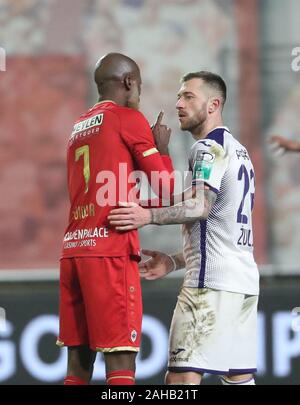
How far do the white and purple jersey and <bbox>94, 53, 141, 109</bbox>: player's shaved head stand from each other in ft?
1.24

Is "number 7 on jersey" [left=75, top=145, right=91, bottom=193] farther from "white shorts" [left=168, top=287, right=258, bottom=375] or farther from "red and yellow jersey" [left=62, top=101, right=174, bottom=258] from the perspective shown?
"white shorts" [left=168, top=287, right=258, bottom=375]

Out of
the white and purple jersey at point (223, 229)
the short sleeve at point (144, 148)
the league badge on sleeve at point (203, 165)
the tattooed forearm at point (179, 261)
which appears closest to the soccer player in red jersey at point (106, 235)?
the short sleeve at point (144, 148)

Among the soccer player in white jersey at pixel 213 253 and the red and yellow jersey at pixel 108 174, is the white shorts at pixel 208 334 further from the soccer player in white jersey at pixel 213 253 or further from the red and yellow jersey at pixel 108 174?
the red and yellow jersey at pixel 108 174

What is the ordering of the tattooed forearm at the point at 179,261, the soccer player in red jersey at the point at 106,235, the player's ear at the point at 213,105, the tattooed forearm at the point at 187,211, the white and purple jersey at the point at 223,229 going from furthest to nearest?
the tattooed forearm at the point at 179,261 → the player's ear at the point at 213,105 → the white and purple jersey at the point at 223,229 → the tattooed forearm at the point at 187,211 → the soccer player in red jersey at the point at 106,235

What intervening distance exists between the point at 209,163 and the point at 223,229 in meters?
0.33

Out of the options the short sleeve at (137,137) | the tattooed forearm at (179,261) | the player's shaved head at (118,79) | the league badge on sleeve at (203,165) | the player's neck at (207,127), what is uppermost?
the player's shaved head at (118,79)

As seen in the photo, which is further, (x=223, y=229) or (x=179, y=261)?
(x=179, y=261)

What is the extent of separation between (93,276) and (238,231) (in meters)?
0.74

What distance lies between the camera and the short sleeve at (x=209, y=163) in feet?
16.1

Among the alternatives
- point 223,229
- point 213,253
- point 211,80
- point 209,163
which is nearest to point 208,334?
point 213,253

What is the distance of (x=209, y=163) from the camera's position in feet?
16.1

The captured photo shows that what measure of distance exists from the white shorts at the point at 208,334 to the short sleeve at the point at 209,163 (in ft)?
1.63

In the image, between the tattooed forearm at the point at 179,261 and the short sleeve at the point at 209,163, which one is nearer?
the short sleeve at the point at 209,163

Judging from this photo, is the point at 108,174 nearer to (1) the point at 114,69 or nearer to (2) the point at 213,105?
(1) the point at 114,69
